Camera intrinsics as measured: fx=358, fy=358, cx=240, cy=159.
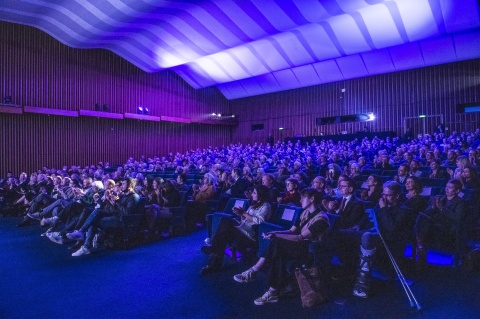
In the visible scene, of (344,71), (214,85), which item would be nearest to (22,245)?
(344,71)

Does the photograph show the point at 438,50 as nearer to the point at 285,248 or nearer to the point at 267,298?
the point at 285,248

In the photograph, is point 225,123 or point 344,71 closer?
point 344,71

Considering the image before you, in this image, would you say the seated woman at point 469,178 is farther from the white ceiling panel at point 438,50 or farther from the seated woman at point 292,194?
the white ceiling panel at point 438,50

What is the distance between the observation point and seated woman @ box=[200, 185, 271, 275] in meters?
3.75

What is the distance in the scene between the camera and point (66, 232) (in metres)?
5.24

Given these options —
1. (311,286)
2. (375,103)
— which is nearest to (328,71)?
(375,103)

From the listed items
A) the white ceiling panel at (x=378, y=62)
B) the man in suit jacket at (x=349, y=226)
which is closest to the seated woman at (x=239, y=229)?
the man in suit jacket at (x=349, y=226)

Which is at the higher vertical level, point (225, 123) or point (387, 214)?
point (225, 123)

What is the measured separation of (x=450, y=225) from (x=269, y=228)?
1.84 m

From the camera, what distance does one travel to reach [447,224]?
11.9 feet

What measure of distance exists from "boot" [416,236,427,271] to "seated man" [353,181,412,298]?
375mm

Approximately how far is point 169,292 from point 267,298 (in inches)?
34.9

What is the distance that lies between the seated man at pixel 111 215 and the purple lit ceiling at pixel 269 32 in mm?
8700

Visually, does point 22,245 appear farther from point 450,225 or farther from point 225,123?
point 225,123
